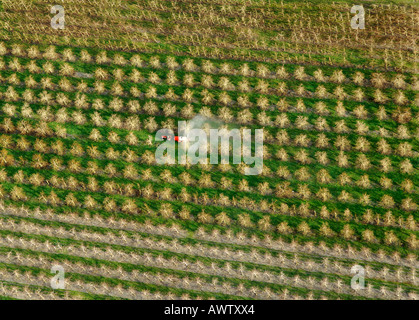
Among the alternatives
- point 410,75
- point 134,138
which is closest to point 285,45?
point 410,75

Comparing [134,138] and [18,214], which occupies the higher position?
[134,138]

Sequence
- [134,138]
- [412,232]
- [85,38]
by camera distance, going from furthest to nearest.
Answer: [85,38]
[134,138]
[412,232]

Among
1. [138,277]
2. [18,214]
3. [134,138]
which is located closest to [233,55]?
[134,138]

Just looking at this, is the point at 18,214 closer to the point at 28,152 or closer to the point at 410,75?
the point at 28,152

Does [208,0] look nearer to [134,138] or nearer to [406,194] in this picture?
[134,138]

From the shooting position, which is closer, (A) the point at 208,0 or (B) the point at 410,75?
(B) the point at 410,75

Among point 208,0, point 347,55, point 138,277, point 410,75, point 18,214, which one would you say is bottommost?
point 138,277

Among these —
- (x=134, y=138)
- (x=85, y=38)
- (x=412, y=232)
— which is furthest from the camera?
(x=85, y=38)
